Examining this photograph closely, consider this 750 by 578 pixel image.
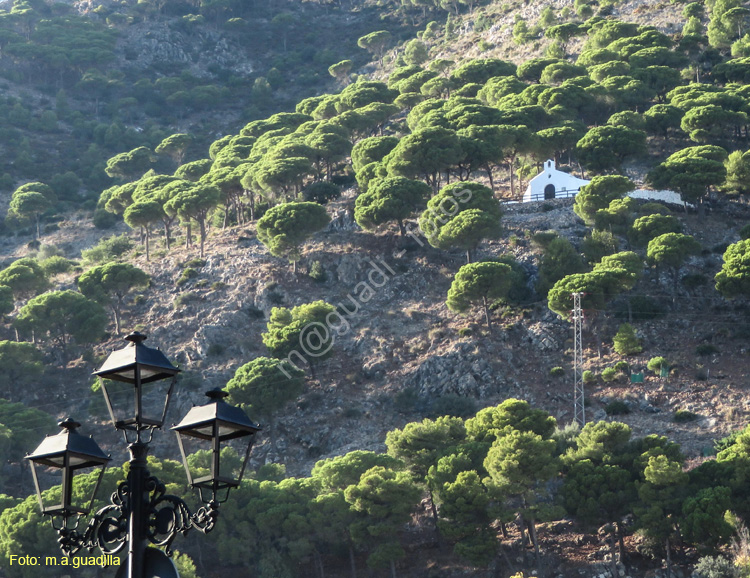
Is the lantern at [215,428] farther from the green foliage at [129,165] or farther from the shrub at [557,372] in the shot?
the green foliage at [129,165]

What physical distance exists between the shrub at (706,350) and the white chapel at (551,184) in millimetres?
25642

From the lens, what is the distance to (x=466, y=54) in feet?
454

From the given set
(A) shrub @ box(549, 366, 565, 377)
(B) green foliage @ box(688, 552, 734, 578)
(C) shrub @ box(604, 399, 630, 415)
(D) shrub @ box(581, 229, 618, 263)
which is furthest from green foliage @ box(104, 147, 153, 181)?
(B) green foliage @ box(688, 552, 734, 578)

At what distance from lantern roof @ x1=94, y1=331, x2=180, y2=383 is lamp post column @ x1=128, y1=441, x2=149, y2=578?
73cm

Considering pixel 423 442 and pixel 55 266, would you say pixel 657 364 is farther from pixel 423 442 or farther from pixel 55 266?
pixel 55 266

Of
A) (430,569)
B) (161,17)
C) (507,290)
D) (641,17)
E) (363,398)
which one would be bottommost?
(430,569)

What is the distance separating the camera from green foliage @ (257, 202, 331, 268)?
7381cm

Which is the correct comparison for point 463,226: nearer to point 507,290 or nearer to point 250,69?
point 507,290

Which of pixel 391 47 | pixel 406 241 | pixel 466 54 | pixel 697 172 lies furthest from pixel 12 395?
pixel 391 47

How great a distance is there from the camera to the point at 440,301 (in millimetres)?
69125

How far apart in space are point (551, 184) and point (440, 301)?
1940 cm

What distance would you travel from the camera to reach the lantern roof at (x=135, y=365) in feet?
30.7

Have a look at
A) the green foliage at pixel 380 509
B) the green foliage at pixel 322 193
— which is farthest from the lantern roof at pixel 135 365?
the green foliage at pixel 322 193

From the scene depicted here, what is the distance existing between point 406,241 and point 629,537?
3476 centimetres
